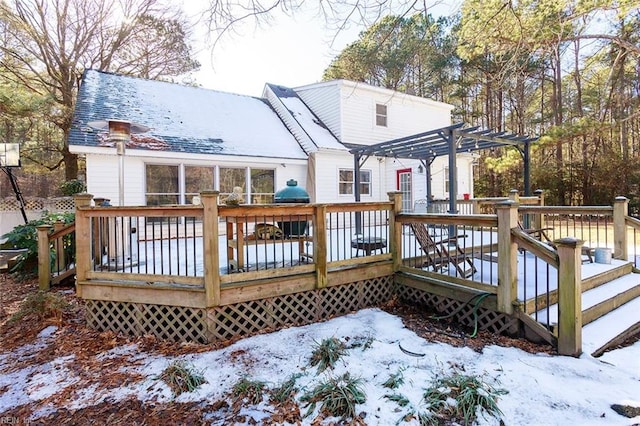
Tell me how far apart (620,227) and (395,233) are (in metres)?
3.81

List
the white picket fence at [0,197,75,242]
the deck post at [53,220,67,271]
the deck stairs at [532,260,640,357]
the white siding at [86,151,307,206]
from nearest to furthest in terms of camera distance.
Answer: the deck stairs at [532,260,640,357], the deck post at [53,220,67,271], the white siding at [86,151,307,206], the white picket fence at [0,197,75,242]

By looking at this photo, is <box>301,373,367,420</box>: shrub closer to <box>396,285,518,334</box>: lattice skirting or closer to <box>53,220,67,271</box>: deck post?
<box>396,285,518,334</box>: lattice skirting

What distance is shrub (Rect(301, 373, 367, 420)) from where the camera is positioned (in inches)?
102

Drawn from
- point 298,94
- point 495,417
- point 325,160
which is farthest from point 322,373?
point 298,94

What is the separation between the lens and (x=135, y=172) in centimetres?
846

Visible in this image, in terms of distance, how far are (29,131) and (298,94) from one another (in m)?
13.9

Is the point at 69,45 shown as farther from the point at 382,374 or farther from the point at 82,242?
the point at 382,374

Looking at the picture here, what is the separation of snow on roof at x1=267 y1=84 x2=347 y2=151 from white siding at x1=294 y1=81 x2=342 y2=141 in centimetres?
19

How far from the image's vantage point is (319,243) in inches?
172

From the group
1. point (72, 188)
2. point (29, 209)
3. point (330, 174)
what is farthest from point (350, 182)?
point (29, 209)

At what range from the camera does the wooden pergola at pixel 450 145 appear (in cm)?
710

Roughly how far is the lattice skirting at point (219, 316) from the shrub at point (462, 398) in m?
1.87

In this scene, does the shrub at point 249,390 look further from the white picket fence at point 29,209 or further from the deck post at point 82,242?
the white picket fence at point 29,209

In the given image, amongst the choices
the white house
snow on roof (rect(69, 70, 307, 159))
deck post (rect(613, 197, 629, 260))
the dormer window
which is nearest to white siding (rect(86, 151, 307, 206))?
the white house
